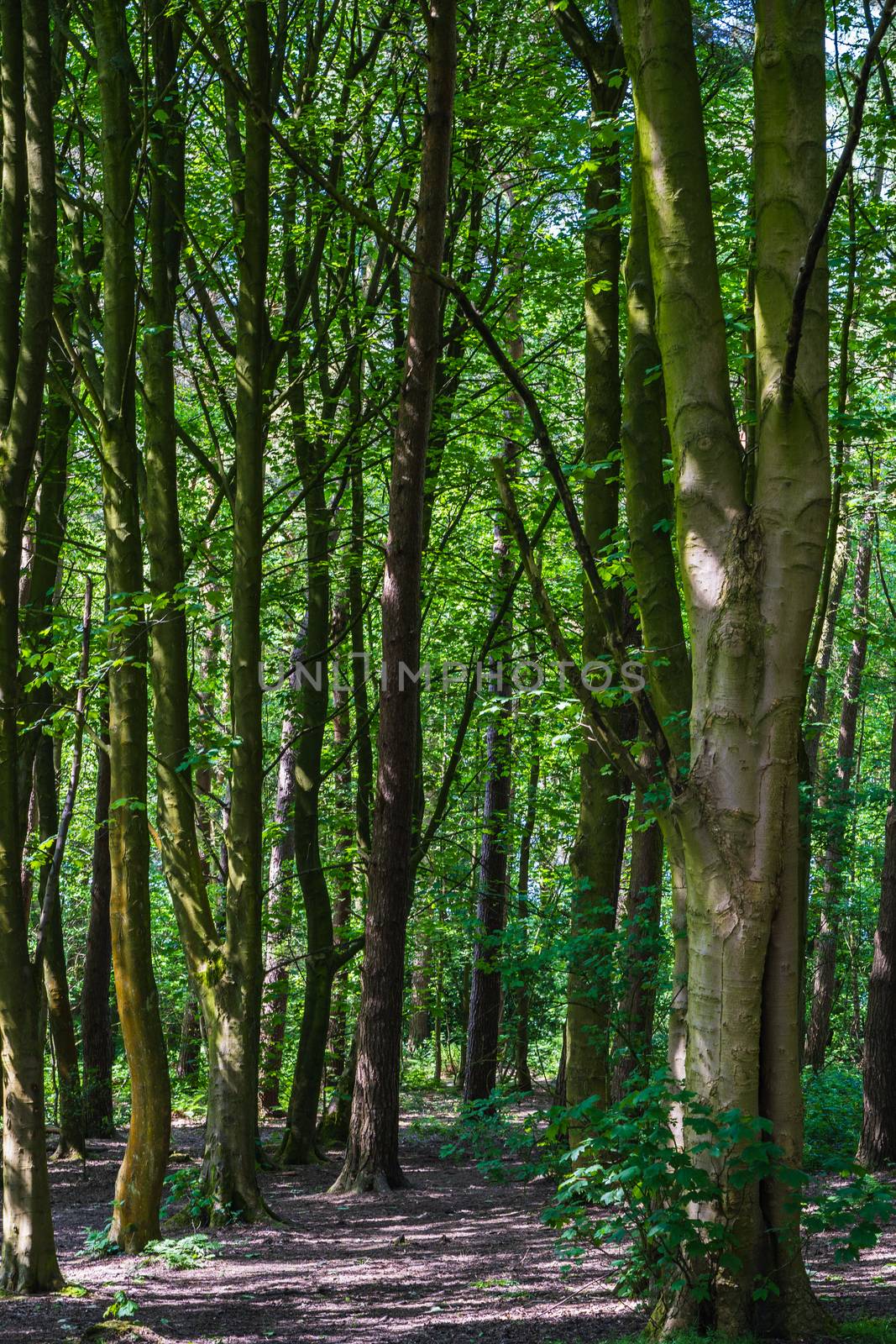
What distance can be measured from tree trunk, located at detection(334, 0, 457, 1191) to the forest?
4cm

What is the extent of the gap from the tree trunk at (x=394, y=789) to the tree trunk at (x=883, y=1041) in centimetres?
437

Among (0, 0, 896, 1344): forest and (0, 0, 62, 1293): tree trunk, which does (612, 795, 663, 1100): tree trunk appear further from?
(0, 0, 62, 1293): tree trunk

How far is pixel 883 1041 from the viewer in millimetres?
10508

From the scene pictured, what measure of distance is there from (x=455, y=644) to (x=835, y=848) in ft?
21.4

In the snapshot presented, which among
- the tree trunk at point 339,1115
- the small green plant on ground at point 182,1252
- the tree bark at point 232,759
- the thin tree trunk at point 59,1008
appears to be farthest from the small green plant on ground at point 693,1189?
the tree trunk at point 339,1115

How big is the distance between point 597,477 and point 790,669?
13.8 ft

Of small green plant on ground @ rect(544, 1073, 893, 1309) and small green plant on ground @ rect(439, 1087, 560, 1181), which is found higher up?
small green plant on ground @ rect(544, 1073, 893, 1309)

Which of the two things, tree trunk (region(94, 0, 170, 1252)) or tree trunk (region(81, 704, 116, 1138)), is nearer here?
tree trunk (region(94, 0, 170, 1252))

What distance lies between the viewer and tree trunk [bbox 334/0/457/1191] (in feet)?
29.4

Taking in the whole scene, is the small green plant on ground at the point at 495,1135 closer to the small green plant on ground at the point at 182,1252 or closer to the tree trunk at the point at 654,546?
the tree trunk at the point at 654,546

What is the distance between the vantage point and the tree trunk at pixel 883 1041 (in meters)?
10.1

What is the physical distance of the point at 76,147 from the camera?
1193 cm

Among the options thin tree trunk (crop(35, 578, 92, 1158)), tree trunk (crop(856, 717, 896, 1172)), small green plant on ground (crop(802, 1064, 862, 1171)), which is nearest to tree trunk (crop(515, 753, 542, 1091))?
small green plant on ground (crop(802, 1064, 862, 1171))

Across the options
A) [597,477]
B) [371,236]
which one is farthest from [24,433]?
[371,236]
